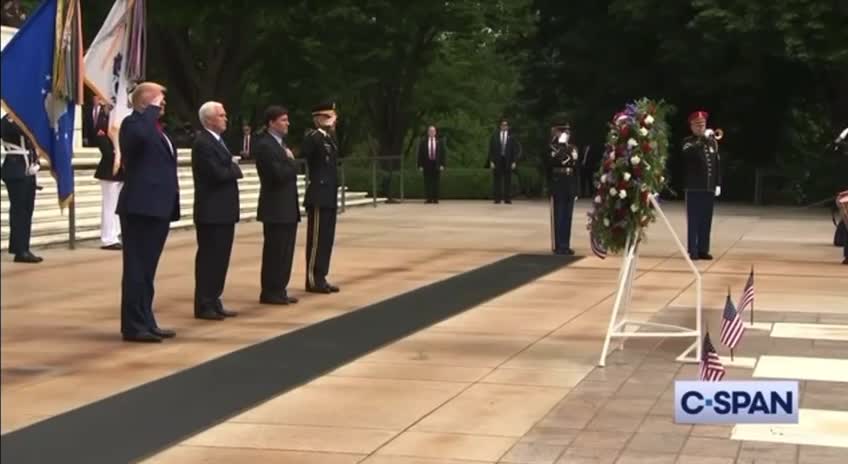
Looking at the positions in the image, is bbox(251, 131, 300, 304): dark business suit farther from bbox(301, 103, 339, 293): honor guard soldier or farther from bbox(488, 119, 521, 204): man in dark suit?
bbox(488, 119, 521, 204): man in dark suit

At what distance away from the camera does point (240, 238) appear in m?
21.1

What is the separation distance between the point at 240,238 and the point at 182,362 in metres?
11.5

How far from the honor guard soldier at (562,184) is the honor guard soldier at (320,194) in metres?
5.32

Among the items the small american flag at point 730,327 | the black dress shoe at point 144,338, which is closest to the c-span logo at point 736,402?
the small american flag at point 730,327

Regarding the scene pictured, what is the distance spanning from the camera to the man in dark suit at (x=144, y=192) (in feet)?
33.6

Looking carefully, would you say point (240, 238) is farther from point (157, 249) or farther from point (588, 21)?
point (588, 21)

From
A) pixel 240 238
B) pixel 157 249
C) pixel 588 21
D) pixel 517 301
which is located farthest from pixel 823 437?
pixel 588 21

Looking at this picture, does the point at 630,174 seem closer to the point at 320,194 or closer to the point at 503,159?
the point at 320,194

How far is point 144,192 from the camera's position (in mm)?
10258

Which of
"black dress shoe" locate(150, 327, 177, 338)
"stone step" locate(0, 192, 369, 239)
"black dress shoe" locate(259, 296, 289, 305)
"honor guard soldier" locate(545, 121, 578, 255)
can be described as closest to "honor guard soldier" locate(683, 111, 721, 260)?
"honor guard soldier" locate(545, 121, 578, 255)

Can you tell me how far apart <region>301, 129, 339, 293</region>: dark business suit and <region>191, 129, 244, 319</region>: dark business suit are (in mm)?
1803

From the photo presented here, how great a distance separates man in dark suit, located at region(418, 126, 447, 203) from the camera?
106 ft

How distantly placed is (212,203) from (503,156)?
67.9 ft

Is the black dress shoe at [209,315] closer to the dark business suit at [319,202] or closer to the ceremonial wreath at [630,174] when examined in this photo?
the dark business suit at [319,202]
